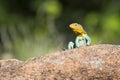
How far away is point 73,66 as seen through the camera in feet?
15.4

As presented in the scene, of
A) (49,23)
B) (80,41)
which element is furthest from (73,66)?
(49,23)

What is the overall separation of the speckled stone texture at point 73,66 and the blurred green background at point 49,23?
388 cm

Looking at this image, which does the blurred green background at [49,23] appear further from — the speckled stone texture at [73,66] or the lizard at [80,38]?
the speckled stone texture at [73,66]

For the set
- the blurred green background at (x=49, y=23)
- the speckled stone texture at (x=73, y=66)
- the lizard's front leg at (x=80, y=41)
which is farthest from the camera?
the blurred green background at (x=49, y=23)

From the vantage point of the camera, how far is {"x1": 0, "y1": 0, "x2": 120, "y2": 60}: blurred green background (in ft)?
30.6

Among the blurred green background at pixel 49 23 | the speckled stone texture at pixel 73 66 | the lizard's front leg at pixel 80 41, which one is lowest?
the speckled stone texture at pixel 73 66

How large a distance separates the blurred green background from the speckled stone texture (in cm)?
388

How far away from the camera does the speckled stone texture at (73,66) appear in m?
4.62

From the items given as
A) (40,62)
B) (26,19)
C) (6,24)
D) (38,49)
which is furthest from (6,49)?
(40,62)

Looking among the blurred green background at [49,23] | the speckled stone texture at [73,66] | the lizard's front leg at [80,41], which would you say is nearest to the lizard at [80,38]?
the lizard's front leg at [80,41]

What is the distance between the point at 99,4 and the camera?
1187 centimetres

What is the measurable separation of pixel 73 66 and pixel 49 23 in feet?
18.6

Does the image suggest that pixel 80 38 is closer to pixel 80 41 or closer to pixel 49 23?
pixel 80 41


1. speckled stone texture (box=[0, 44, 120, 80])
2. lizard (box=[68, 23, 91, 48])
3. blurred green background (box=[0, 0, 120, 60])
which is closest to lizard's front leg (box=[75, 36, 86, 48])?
lizard (box=[68, 23, 91, 48])
